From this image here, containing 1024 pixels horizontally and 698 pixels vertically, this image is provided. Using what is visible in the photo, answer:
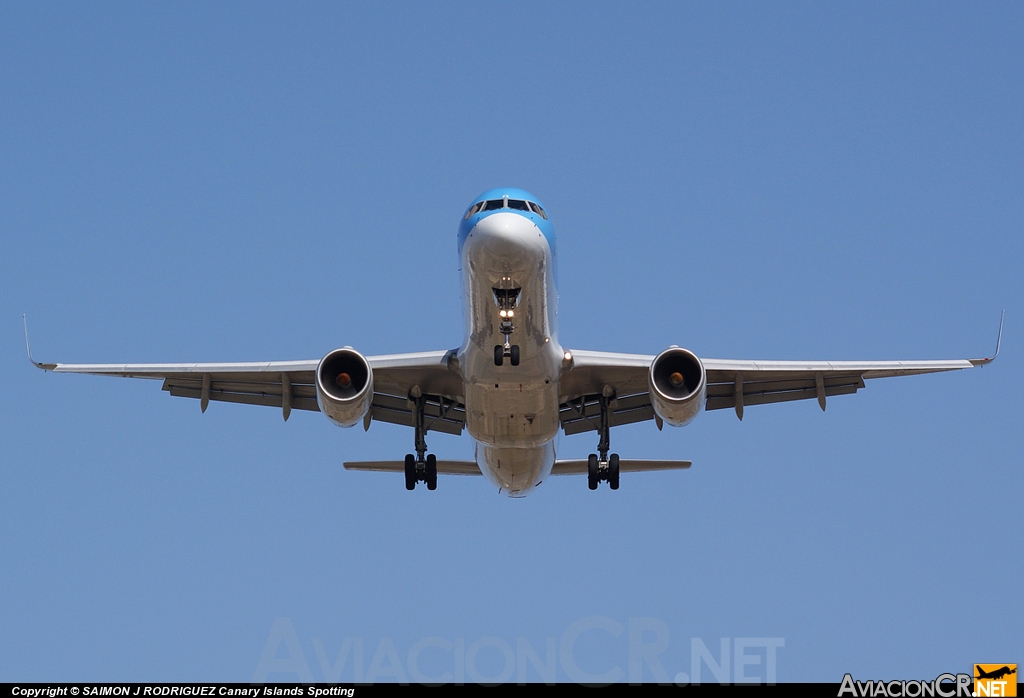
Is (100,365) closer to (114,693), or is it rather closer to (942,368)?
(114,693)

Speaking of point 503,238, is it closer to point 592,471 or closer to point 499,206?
point 499,206

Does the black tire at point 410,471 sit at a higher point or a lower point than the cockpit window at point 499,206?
lower

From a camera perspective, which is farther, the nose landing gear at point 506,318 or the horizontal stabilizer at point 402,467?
the horizontal stabilizer at point 402,467

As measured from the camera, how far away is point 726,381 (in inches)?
1309

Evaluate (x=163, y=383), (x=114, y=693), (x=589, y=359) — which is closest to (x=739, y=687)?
(x=589, y=359)

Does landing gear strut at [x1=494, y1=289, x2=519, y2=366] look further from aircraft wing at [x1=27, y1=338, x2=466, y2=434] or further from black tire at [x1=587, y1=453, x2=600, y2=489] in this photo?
black tire at [x1=587, y1=453, x2=600, y2=489]

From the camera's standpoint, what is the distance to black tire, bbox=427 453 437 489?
107 ft

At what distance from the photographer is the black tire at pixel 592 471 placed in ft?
108

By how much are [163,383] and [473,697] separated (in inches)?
471

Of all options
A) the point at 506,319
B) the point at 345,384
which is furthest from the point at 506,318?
the point at 345,384

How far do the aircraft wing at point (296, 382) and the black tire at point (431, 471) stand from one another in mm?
1160

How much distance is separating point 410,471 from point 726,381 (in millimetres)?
7007

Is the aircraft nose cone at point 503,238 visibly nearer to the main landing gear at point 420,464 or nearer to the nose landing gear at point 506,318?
the nose landing gear at point 506,318

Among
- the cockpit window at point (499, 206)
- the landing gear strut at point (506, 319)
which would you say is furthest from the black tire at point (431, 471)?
the cockpit window at point (499, 206)
